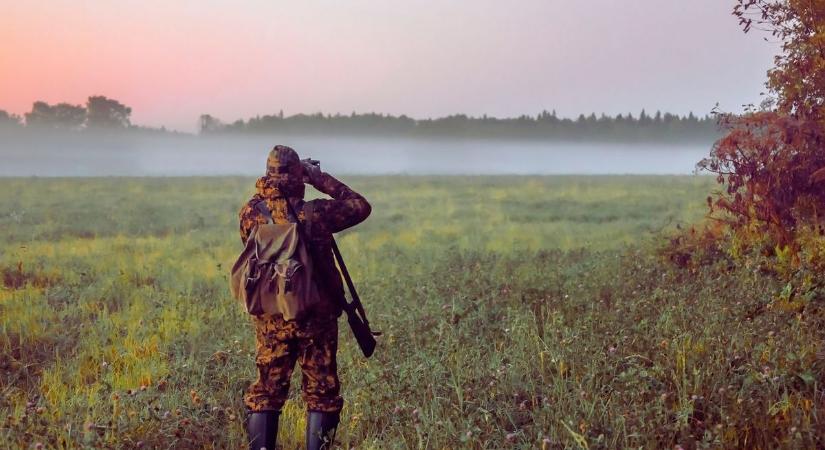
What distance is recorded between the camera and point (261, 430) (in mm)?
4836

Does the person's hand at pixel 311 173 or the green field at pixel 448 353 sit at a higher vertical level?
the person's hand at pixel 311 173

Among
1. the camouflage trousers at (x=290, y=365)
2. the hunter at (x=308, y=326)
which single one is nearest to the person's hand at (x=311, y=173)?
the hunter at (x=308, y=326)

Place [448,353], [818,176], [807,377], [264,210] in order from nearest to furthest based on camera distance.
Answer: [264,210] → [807,377] → [448,353] → [818,176]

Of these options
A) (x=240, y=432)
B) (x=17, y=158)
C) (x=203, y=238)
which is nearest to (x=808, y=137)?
(x=240, y=432)

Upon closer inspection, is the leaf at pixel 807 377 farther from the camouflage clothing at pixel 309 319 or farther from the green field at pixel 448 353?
the camouflage clothing at pixel 309 319

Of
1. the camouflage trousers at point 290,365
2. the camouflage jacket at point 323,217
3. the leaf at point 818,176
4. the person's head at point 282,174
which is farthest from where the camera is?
the leaf at point 818,176

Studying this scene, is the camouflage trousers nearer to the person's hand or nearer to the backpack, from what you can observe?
the backpack

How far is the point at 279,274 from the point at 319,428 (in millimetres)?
1172

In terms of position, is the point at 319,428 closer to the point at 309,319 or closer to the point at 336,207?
the point at 309,319

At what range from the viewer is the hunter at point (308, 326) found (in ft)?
15.4

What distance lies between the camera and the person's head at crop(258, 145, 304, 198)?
15.1 feet

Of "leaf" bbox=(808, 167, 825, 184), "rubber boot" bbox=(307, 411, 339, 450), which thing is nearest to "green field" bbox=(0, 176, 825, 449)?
"rubber boot" bbox=(307, 411, 339, 450)

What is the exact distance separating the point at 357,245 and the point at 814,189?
9.97 metres

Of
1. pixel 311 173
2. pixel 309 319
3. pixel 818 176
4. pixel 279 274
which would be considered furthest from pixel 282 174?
pixel 818 176
